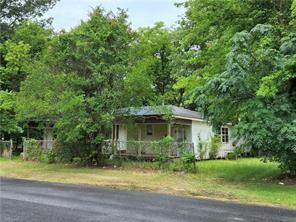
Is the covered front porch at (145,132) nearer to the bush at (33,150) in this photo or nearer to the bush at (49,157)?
the bush at (49,157)

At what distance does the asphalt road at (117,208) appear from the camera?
311 inches

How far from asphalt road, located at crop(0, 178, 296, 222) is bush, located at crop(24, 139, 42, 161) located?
486 inches

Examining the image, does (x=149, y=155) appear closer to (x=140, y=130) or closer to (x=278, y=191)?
(x=140, y=130)

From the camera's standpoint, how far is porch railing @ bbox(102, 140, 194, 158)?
65.6 ft

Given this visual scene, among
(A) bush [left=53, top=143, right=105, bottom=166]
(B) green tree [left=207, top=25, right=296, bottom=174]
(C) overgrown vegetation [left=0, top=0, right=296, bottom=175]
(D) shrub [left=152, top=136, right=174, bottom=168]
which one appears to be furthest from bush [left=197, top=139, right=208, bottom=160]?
(B) green tree [left=207, top=25, right=296, bottom=174]

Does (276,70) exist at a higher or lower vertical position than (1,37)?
lower

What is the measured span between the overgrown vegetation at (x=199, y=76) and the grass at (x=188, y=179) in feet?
4.83

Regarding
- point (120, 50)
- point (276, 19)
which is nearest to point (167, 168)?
point (120, 50)

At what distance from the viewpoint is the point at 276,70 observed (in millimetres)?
13945

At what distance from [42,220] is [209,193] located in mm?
6303

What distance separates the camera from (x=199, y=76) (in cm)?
1803

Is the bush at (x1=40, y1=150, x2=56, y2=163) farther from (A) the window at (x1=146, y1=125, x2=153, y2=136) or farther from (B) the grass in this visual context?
(A) the window at (x1=146, y1=125, x2=153, y2=136)

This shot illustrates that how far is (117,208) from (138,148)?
13.0 metres

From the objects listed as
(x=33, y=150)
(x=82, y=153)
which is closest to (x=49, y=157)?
(x=33, y=150)
